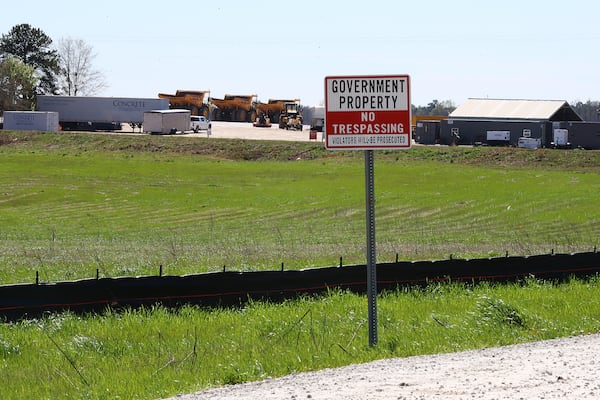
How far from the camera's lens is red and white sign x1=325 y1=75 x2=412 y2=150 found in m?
10.5

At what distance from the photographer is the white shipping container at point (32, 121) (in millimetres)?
95500

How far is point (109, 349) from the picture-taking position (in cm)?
1181

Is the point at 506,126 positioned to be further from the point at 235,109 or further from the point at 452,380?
the point at 452,380

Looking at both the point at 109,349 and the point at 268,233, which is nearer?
the point at 109,349

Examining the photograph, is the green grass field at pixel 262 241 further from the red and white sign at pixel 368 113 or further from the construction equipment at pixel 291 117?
the construction equipment at pixel 291 117

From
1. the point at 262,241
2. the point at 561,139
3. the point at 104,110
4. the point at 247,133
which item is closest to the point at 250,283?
the point at 262,241

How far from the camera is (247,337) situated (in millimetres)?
12227

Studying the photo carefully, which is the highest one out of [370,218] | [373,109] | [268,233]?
[373,109]

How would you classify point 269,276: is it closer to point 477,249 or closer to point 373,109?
point 373,109

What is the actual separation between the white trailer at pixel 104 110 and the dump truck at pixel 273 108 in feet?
76.0

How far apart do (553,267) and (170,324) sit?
24.8 ft

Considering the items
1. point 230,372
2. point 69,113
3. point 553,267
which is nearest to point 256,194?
point 553,267

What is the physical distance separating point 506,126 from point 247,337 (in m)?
78.6

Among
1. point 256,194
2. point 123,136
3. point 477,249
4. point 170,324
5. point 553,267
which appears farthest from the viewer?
point 123,136
